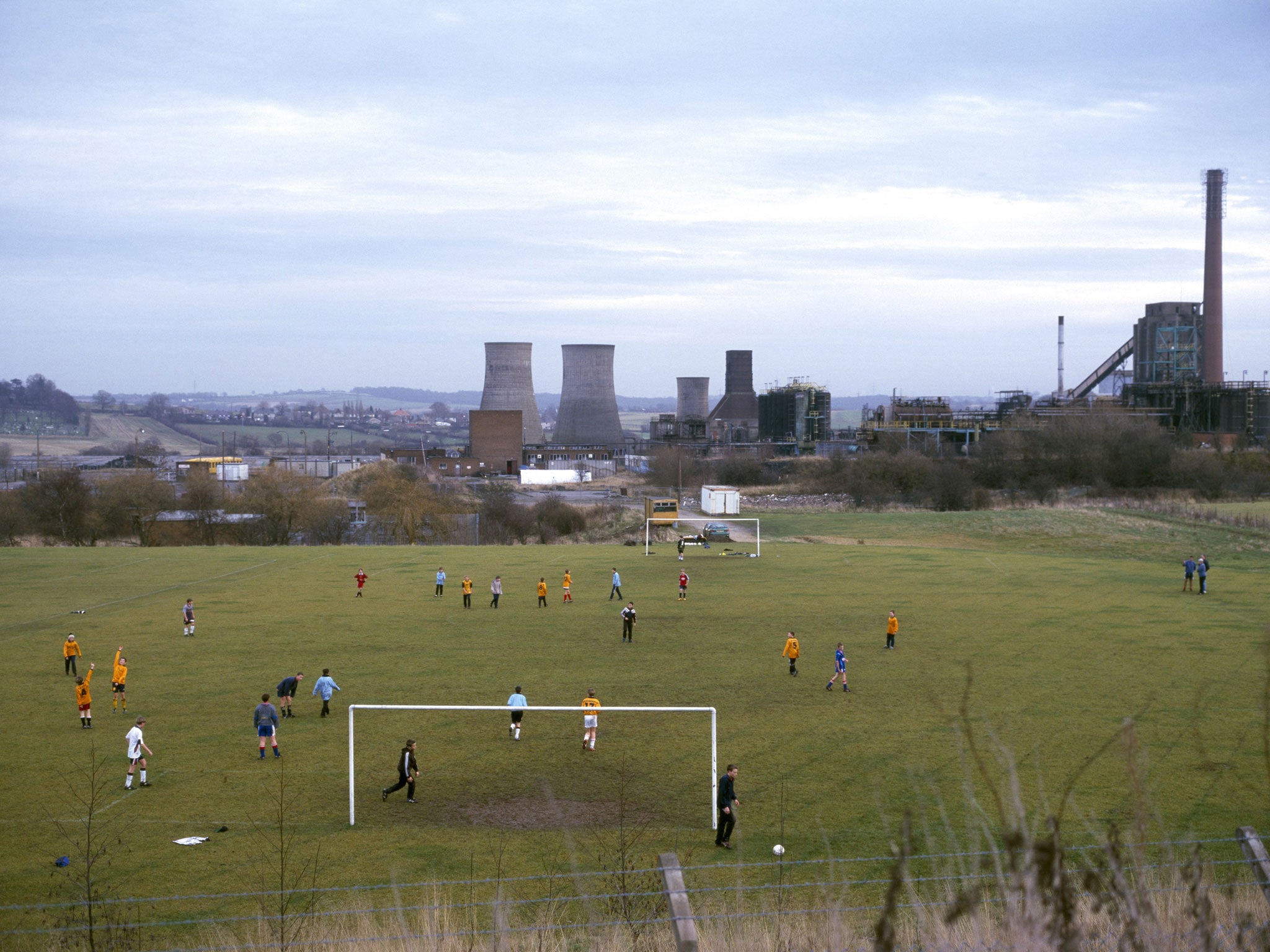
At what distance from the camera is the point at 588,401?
110875 mm

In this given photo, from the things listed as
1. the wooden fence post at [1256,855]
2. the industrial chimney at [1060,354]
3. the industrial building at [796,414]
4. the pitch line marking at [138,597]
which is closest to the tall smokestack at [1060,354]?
the industrial chimney at [1060,354]

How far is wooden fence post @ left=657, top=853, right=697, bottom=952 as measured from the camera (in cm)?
536

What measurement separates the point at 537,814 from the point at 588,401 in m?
98.1

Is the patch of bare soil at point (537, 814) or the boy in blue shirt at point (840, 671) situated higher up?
the boy in blue shirt at point (840, 671)

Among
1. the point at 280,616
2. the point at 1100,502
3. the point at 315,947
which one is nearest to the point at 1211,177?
the point at 1100,502

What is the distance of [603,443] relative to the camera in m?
113

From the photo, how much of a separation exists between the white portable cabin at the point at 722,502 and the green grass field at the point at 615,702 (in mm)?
14616

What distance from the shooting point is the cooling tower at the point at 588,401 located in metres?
108

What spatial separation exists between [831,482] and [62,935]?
69.2 meters

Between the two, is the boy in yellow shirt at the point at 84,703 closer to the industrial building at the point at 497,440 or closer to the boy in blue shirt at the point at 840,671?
the boy in blue shirt at the point at 840,671

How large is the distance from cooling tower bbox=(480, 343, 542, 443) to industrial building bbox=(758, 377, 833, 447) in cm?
2704

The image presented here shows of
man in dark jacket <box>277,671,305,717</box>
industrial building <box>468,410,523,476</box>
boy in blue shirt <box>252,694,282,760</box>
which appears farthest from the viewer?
industrial building <box>468,410,523,476</box>

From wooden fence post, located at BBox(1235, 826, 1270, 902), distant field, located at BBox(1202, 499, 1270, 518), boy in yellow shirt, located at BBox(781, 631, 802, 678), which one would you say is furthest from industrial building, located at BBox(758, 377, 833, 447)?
wooden fence post, located at BBox(1235, 826, 1270, 902)

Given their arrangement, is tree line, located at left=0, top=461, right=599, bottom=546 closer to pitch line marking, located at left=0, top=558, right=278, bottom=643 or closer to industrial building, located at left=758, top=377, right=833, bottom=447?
pitch line marking, located at left=0, top=558, right=278, bottom=643
